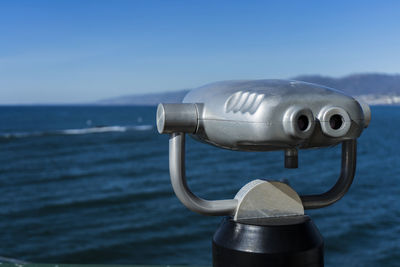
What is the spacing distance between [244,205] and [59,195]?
556 inches

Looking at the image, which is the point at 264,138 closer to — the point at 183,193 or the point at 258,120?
the point at 258,120

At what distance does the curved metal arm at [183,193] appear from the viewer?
35.9 inches

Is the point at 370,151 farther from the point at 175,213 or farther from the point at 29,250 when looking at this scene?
the point at 29,250

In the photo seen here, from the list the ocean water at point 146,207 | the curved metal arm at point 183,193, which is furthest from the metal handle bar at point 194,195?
the ocean water at point 146,207

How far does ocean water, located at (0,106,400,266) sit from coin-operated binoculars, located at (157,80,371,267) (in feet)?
18.7

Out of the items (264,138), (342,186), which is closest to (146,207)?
(342,186)

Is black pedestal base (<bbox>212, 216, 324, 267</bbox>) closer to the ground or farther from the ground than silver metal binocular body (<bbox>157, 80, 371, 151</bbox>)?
closer to the ground

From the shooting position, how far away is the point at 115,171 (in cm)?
1862

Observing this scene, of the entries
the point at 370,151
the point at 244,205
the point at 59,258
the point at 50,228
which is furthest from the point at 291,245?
the point at 370,151

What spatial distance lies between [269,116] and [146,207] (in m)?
12.4

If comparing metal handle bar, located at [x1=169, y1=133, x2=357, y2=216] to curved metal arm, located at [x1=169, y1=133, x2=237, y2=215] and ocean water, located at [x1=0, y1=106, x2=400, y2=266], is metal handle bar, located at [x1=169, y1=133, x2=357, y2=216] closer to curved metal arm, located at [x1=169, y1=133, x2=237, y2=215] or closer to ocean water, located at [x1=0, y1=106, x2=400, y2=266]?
curved metal arm, located at [x1=169, y1=133, x2=237, y2=215]

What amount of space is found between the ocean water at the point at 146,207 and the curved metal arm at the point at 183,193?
18.7 feet

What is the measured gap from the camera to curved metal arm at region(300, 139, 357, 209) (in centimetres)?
96

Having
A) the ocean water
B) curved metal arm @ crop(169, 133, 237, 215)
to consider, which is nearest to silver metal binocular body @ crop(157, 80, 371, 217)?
curved metal arm @ crop(169, 133, 237, 215)
